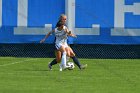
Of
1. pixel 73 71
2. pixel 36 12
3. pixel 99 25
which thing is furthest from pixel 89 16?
pixel 73 71

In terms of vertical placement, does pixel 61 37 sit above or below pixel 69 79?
above

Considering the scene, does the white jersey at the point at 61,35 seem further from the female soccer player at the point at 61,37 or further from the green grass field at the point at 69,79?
the green grass field at the point at 69,79

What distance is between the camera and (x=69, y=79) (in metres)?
15.2

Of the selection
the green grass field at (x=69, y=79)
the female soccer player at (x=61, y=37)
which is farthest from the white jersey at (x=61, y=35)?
the green grass field at (x=69, y=79)

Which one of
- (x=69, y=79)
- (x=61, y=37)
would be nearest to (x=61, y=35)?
(x=61, y=37)

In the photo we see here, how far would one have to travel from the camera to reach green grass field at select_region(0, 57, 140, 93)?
514 inches

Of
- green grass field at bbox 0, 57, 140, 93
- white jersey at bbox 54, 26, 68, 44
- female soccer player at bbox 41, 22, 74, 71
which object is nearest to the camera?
green grass field at bbox 0, 57, 140, 93

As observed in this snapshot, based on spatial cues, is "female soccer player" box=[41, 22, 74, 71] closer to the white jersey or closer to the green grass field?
the white jersey

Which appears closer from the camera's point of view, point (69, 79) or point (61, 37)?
point (69, 79)

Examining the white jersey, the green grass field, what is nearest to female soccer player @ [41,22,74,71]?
the white jersey

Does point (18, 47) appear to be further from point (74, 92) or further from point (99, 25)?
point (74, 92)

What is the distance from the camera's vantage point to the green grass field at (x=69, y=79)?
13.1 m

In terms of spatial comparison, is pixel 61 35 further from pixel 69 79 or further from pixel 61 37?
pixel 69 79

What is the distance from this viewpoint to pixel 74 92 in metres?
12.5
